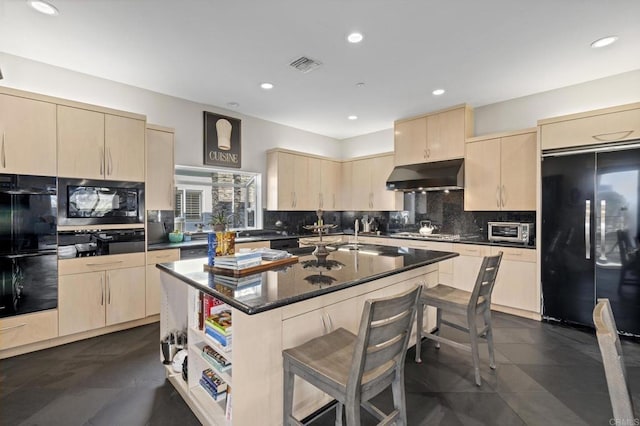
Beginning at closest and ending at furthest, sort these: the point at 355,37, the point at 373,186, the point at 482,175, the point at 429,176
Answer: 1. the point at 355,37
2. the point at 482,175
3. the point at 429,176
4. the point at 373,186

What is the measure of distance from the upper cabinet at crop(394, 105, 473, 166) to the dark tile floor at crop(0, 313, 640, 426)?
2681 mm

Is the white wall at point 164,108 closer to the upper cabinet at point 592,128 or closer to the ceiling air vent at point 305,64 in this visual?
the ceiling air vent at point 305,64

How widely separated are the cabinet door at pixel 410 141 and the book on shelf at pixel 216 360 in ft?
13.2

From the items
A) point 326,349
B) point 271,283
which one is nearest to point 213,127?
point 271,283

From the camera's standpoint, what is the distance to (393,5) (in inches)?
87.0

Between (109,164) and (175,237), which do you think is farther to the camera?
(175,237)

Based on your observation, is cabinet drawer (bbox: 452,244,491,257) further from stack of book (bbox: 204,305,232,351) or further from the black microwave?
the black microwave

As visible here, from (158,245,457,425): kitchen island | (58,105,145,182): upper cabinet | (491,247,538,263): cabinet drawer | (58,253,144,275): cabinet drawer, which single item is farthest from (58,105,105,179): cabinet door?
(491,247,538,263): cabinet drawer

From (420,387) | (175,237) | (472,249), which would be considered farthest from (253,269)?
(472,249)

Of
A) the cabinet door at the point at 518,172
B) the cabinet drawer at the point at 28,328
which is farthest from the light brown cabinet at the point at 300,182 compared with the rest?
the cabinet drawer at the point at 28,328

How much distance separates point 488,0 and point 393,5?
0.70 metres

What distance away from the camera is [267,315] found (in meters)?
1.47

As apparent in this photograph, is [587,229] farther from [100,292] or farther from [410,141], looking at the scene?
[100,292]

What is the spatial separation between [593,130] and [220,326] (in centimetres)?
408
